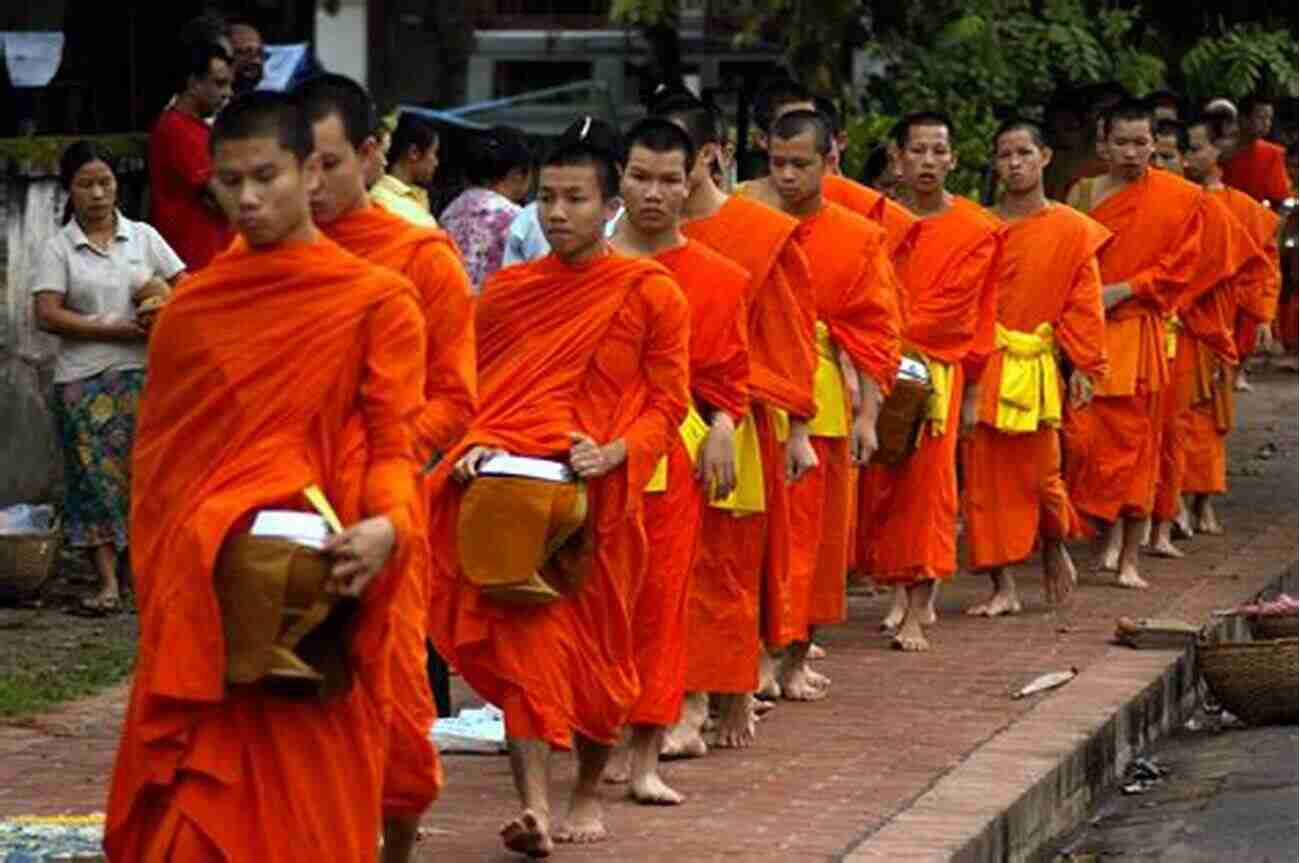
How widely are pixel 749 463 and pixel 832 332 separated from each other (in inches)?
51.5

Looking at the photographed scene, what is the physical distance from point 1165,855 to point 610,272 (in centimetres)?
234

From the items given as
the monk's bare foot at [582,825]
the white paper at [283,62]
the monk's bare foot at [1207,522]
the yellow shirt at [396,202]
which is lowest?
the monk's bare foot at [1207,522]

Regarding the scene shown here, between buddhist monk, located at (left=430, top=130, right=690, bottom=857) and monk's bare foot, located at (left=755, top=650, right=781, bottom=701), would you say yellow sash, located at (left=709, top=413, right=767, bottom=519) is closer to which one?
monk's bare foot, located at (left=755, top=650, right=781, bottom=701)

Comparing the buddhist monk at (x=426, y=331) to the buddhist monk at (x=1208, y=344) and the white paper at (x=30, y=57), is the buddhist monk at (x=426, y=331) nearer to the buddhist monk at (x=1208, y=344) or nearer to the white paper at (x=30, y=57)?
the white paper at (x=30, y=57)

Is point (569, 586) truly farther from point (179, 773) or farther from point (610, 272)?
point (179, 773)

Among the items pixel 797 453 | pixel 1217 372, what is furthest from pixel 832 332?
pixel 1217 372

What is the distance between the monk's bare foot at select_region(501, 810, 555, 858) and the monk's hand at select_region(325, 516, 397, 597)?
1836 mm

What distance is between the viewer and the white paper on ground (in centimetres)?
1039

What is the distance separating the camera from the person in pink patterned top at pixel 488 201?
12.3 metres

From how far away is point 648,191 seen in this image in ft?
31.2

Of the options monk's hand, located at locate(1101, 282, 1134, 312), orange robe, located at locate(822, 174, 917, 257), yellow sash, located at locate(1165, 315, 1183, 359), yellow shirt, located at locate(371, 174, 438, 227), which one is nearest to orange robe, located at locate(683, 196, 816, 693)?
yellow shirt, located at locate(371, 174, 438, 227)

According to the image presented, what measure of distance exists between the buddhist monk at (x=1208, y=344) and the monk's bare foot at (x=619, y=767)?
21.0 feet

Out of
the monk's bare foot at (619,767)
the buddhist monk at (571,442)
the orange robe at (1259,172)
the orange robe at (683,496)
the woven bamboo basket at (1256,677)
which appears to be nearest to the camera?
the buddhist monk at (571,442)

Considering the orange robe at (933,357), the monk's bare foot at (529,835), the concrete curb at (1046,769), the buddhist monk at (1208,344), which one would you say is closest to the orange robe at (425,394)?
the monk's bare foot at (529,835)
